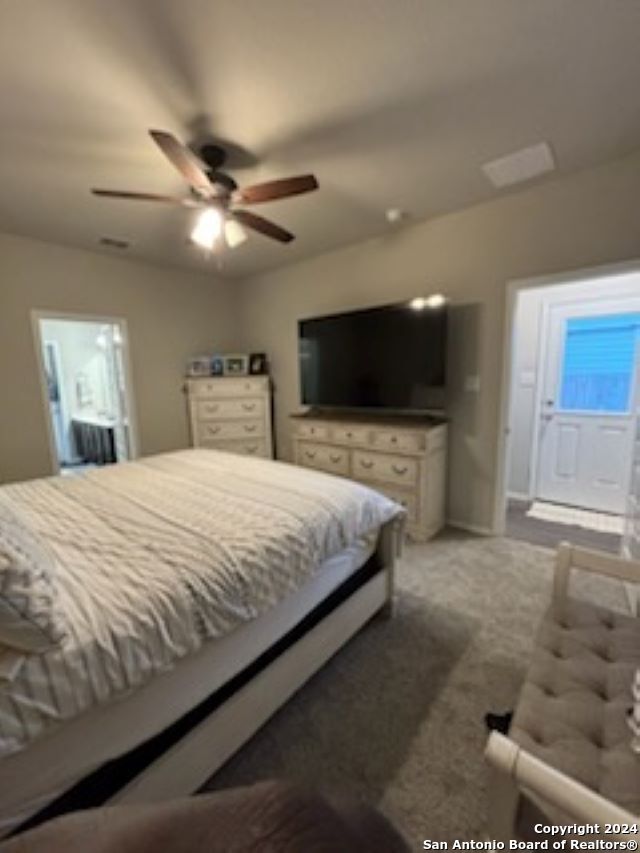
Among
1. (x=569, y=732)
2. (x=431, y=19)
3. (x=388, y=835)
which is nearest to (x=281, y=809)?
(x=388, y=835)

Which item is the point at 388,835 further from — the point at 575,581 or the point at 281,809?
the point at 575,581

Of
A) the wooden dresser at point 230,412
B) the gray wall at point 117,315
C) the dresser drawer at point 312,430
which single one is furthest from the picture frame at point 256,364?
the dresser drawer at point 312,430

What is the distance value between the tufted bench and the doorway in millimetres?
1792

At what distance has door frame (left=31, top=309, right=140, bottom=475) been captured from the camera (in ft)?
11.1

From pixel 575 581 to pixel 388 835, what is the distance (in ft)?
8.07

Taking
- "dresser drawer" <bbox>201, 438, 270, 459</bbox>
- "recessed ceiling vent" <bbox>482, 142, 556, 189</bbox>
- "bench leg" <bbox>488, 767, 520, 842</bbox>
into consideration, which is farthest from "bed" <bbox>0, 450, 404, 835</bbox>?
"dresser drawer" <bbox>201, 438, 270, 459</bbox>

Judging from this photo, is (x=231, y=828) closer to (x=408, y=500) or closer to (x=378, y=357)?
(x=408, y=500)

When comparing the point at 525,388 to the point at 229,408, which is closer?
the point at 525,388

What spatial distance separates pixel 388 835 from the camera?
0.54 meters

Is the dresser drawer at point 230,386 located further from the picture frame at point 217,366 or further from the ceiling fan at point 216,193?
the ceiling fan at point 216,193

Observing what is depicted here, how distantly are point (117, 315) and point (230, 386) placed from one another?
4.25ft

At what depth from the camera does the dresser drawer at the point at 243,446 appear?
4322mm

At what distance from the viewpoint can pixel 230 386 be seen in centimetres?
428

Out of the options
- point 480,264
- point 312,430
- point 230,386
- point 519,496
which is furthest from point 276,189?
point 519,496
